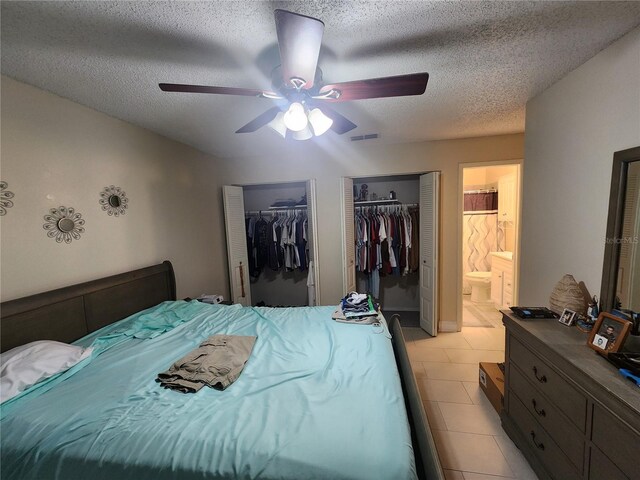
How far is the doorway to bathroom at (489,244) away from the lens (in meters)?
3.67

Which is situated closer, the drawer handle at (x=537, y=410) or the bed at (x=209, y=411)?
the bed at (x=209, y=411)

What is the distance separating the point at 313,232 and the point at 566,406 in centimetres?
264

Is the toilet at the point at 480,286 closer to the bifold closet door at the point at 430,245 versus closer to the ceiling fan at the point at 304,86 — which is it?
the bifold closet door at the point at 430,245

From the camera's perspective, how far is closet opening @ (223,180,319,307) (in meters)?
3.42

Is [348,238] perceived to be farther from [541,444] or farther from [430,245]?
[541,444]

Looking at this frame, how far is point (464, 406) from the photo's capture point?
207 centimetres

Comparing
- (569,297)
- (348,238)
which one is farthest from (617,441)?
(348,238)

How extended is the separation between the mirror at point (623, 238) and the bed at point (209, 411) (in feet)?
3.76

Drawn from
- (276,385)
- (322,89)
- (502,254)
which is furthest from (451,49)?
(502,254)

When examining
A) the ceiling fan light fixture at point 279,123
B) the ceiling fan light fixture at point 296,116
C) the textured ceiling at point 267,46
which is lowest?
the ceiling fan light fixture at point 296,116

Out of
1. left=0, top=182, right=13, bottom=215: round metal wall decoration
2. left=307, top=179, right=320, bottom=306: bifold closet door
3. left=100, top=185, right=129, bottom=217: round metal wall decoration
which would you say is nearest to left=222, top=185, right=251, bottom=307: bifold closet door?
Result: left=307, top=179, right=320, bottom=306: bifold closet door

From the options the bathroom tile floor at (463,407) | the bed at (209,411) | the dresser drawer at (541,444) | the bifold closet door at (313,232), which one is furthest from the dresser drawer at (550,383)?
the bifold closet door at (313,232)

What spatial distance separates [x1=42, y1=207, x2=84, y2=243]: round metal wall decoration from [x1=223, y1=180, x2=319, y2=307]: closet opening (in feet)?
5.19

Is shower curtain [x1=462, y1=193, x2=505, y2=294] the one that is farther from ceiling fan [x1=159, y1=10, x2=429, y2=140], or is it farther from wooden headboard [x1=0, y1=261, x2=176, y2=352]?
wooden headboard [x1=0, y1=261, x2=176, y2=352]
